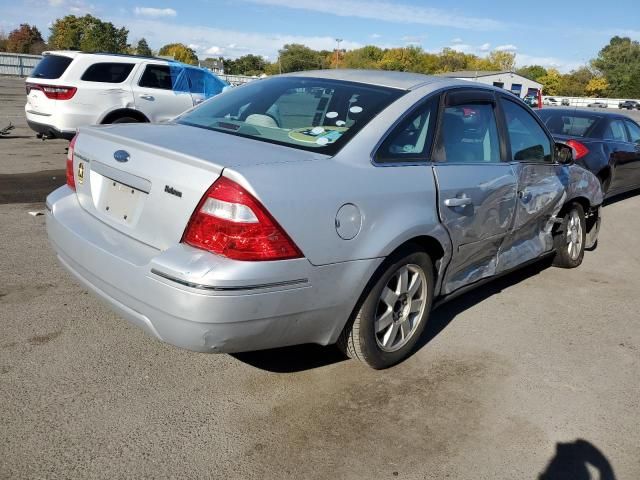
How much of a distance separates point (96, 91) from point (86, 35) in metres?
70.4

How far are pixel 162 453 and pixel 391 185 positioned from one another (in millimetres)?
1672

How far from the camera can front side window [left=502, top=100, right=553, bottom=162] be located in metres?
4.25

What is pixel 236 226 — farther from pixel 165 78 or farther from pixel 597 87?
pixel 597 87

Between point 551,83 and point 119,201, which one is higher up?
point 551,83

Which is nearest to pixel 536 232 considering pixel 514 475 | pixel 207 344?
pixel 514 475

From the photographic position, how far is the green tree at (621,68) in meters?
103

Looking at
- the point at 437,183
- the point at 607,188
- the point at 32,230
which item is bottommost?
the point at 32,230

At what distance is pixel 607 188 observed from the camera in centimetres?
866

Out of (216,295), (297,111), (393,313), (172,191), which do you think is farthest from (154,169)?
(393,313)

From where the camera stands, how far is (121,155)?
9.48ft

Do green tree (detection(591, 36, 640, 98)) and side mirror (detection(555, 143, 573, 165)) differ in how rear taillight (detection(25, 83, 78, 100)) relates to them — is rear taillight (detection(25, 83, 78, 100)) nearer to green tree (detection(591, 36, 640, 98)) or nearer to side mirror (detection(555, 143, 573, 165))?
Result: side mirror (detection(555, 143, 573, 165))

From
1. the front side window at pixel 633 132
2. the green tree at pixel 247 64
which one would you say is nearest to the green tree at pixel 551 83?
the green tree at pixel 247 64

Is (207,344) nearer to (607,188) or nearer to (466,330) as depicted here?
(466,330)

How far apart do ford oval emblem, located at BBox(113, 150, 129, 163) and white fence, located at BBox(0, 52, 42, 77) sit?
41720 millimetres
